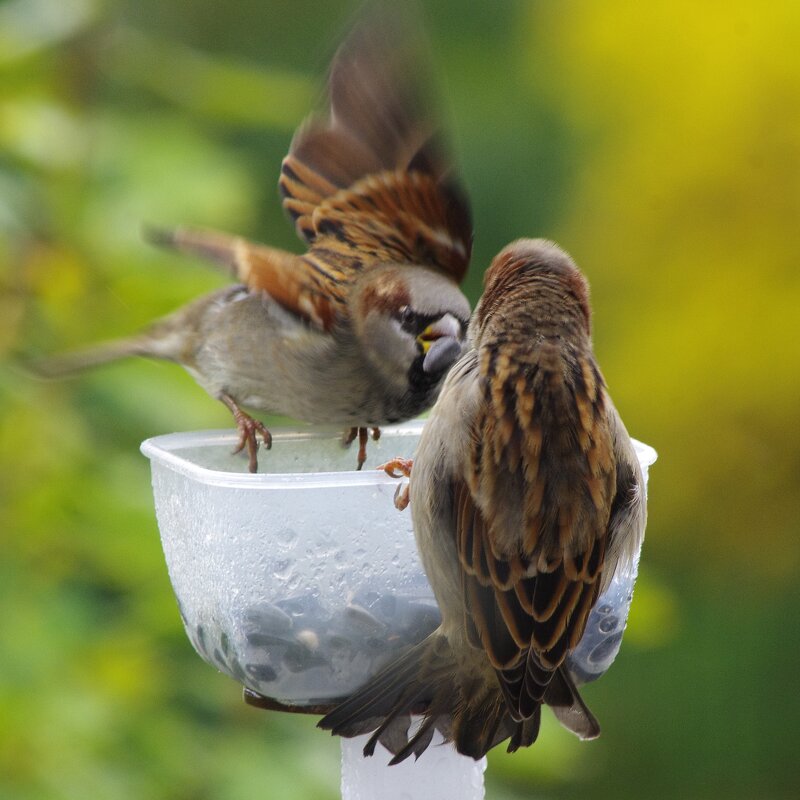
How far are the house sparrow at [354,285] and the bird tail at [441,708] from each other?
0.45 meters

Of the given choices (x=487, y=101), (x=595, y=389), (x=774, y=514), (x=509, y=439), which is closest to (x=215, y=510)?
(x=509, y=439)

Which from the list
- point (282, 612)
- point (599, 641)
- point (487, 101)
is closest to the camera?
point (282, 612)

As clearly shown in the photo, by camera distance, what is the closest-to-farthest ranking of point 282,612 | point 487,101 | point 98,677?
1. point 282,612
2. point 98,677
3. point 487,101

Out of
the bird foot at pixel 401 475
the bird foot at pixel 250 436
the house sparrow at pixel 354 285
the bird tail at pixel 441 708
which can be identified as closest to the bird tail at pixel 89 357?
the house sparrow at pixel 354 285

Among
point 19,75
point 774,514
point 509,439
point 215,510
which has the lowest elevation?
point 774,514

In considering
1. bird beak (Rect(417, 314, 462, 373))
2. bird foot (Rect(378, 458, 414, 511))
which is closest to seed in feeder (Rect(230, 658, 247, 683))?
bird foot (Rect(378, 458, 414, 511))

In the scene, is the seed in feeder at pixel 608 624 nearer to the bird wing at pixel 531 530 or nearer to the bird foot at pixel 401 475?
the bird wing at pixel 531 530

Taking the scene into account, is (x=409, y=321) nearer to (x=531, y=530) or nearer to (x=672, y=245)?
(x=531, y=530)

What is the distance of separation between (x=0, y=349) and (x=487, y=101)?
193 centimetres

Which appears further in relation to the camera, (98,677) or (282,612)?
(98,677)

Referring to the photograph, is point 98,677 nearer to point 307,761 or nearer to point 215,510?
point 307,761

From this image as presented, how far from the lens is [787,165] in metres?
3.85

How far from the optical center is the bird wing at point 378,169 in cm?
202

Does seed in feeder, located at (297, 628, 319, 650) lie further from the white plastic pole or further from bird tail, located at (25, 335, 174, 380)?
bird tail, located at (25, 335, 174, 380)
